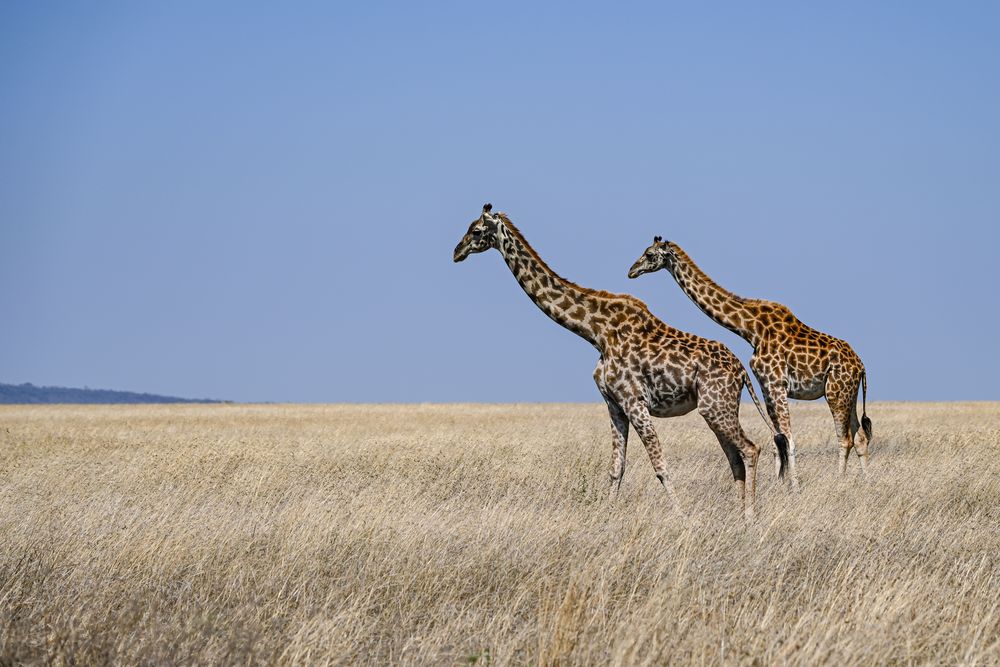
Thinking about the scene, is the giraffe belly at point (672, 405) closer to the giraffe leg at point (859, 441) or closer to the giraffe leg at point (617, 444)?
the giraffe leg at point (617, 444)

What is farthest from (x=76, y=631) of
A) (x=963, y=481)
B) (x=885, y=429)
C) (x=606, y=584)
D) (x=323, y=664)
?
(x=885, y=429)

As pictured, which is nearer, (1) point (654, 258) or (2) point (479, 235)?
(2) point (479, 235)

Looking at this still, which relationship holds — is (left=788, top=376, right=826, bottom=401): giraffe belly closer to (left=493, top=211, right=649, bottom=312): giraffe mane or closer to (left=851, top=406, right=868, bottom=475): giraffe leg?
(left=851, top=406, right=868, bottom=475): giraffe leg

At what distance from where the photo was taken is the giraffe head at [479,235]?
12.5m

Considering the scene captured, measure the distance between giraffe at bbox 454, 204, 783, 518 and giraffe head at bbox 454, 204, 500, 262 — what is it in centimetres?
1

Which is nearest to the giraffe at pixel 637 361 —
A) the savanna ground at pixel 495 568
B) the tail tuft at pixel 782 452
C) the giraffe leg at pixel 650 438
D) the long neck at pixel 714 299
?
the giraffe leg at pixel 650 438

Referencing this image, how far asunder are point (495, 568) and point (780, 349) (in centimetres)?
833

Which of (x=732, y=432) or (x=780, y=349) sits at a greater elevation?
(x=780, y=349)

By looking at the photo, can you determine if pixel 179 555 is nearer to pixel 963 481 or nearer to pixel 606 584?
pixel 606 584

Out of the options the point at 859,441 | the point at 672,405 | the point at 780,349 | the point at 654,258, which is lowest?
the point at 859,441

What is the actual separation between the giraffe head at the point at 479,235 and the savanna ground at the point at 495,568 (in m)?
2.81

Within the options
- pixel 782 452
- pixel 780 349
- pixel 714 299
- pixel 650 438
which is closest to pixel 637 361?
pixel 650 438

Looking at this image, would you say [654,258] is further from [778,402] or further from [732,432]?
[732,432]

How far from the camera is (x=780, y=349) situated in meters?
15.5
